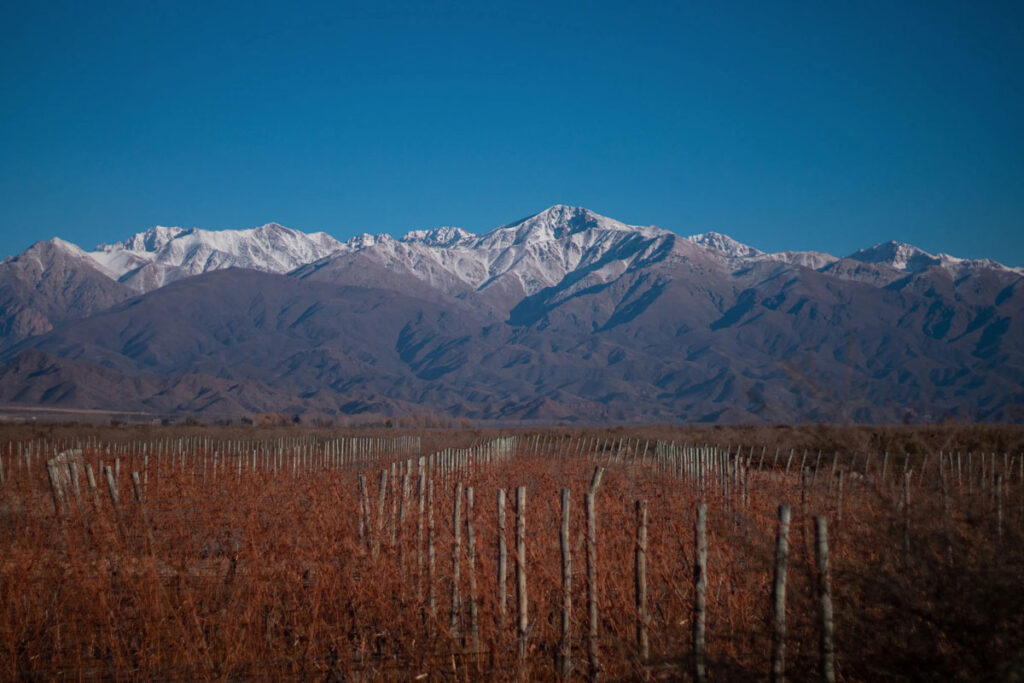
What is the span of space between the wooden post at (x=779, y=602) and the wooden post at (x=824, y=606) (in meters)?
0.23

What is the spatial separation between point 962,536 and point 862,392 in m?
1.29

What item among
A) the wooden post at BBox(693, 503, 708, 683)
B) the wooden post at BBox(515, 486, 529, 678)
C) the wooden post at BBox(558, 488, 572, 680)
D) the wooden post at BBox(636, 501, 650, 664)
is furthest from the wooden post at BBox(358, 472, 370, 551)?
the wooden post at BBox(693, 503, 708, 683)

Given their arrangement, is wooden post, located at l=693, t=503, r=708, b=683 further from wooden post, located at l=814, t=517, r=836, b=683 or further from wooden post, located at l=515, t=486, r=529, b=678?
wooden post, located at l=515, t=486, r=529, b=678

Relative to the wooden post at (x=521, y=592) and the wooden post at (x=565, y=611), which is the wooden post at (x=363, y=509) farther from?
the wooden post at (x=565, y=611)

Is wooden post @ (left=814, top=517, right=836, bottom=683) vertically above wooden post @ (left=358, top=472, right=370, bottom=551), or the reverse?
wooden post @ (left=814, top=517, right=836, bottom=683)

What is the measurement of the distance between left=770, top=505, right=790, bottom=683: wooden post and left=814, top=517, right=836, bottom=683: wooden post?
23 cm

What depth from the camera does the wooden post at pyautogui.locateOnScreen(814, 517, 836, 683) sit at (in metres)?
4.55

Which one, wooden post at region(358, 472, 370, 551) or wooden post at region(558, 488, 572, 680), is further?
wooden post at region(358, 472, 370, 551)

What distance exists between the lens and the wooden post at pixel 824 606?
4.55 meters

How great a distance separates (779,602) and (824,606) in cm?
38

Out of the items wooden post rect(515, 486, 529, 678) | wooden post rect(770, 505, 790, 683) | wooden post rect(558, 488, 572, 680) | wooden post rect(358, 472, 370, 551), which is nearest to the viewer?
wooden post rect(770, 505, 790, 683)

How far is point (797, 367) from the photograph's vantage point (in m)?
4.13

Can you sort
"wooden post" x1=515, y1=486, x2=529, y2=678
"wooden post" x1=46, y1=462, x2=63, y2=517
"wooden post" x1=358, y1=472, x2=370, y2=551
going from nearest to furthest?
"wooden post" x1=515, y1=486, x2=529, y2=678 → "wooden post" x1=358, y1=472, x2=370, y2=551 → "wooden post" x1=46, y1=462, x2=63, y2=517

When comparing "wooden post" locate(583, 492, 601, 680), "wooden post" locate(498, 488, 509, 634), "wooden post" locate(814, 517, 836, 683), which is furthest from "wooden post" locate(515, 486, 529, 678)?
"wooden post" locate(814, 517, 836, 683)
